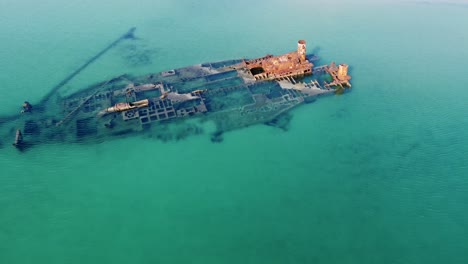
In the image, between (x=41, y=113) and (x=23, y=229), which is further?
(x=41, y=113)

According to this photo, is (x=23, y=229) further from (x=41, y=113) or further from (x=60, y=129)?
(x=41, y=113)

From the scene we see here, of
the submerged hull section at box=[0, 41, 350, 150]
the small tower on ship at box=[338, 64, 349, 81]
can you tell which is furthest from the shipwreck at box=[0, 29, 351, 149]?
the small tower on ship at box=[338, 64, 349, 81]

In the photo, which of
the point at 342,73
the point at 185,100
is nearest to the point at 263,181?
the point at 185,100

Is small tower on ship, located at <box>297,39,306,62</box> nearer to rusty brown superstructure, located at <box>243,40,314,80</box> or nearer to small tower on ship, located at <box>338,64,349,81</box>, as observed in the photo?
rusty brown superstructure, located at <box>243,40,314,80</box>

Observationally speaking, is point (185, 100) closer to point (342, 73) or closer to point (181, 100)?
point (181, 100)

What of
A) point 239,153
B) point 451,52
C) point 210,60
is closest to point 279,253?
point 239,153

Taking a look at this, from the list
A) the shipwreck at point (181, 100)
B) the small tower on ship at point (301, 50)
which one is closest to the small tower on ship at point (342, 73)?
the shipwreck at point (181, 100)
